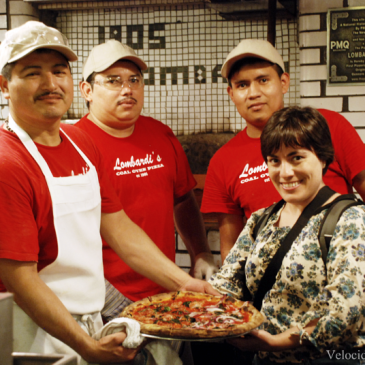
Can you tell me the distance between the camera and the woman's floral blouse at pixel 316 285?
1604 mm

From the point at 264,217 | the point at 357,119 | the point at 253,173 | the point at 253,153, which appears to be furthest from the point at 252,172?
the point at 357,119

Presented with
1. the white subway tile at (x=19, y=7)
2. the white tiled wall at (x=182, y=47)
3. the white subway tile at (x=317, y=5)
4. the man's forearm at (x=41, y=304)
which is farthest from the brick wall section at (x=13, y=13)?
the man's forearm at (x=41, y=304)

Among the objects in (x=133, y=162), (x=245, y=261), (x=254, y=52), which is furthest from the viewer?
(x=133, y=162)

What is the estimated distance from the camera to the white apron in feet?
5.78

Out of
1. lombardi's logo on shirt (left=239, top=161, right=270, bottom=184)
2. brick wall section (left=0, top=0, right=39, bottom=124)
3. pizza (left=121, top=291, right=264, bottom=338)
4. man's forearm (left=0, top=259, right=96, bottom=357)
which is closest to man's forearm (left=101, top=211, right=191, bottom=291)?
pizza (left=121, top=291, right=264, bottom=338)

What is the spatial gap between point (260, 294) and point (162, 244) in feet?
3.15

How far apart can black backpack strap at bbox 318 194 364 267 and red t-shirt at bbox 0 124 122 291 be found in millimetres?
1104

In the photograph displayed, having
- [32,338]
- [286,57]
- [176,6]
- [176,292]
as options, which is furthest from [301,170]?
[176,6]

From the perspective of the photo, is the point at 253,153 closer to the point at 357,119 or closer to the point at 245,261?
the point at 245,261

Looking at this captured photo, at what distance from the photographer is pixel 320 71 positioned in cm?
A: 312

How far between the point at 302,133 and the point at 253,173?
764 millimetres

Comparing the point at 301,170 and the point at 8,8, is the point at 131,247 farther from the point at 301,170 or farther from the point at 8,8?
the point at 8,8

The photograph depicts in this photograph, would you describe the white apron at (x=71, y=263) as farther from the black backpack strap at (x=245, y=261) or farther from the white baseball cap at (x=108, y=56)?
the white baseball cap at (x=108, y=56)

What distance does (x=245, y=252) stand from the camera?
209 cm
